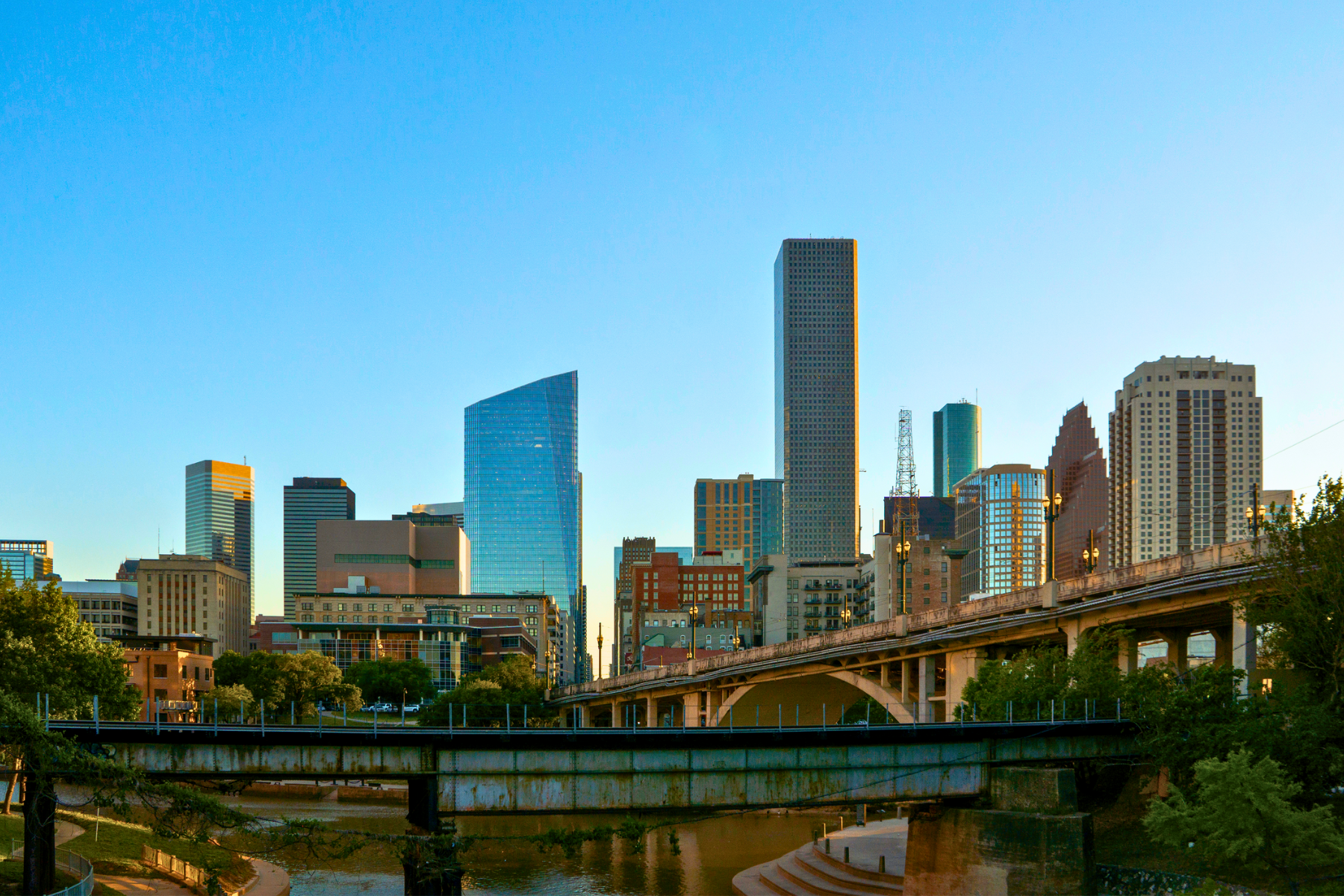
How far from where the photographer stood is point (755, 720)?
112 m

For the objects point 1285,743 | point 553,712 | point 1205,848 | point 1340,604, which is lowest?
point 553,712

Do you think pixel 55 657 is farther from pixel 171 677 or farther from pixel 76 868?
pixel 171 677

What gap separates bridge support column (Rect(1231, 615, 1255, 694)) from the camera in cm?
5216

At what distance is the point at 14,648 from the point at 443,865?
41.0 metres

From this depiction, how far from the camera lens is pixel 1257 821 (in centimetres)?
3662

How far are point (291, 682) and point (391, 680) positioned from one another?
26574 millimetres

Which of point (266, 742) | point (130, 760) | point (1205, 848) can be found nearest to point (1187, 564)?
point (1205, 848)

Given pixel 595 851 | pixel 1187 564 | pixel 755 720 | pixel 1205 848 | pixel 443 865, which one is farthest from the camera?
pixel 755 720

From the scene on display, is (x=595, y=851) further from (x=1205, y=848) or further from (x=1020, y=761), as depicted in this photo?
(x=1205, y=848)

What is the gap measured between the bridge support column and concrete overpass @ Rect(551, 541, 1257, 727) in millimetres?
72

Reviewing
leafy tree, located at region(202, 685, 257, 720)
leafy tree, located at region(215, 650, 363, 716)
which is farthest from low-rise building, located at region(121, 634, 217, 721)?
leafy tree, located at region(202, 685, 257, 720)

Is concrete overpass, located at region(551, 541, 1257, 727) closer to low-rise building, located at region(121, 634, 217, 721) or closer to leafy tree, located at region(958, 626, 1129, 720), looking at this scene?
leafy tree, located at region(958, 626, 1129, 720)

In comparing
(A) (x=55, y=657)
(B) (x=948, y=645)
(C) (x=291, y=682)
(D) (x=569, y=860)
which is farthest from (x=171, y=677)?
(B) (x=948, y=645)

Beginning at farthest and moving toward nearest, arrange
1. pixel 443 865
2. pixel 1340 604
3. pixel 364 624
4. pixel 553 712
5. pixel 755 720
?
pixel 364 624 < pixel 553 712 < pixel 755 720 < pixel 1340 604 < pixel 443 865
